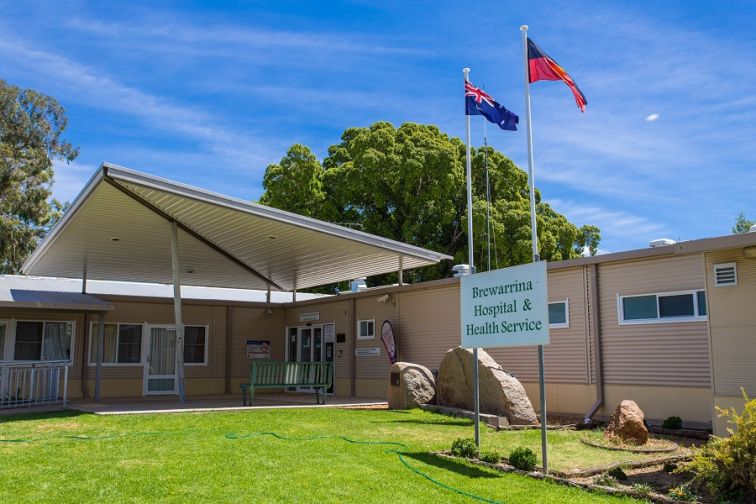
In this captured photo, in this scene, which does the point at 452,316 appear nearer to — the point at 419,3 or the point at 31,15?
the point at 419,3

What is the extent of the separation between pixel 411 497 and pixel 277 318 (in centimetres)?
1646

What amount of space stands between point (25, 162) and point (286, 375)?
20.8m

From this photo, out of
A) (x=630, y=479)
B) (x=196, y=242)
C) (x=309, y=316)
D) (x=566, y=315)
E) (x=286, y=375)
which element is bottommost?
(x=630, y=479)

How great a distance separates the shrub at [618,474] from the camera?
22.5 feet

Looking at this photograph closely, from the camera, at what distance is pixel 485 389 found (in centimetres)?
1181

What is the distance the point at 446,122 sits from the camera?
29625mm

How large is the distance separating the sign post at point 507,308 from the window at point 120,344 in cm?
1372

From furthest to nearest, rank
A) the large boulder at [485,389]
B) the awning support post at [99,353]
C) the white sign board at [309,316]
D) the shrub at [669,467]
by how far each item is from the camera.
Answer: the white sign board at [309,316] < the awning support post at [99,353] < the large boulder at [485,389] < the shrub at [669,467]

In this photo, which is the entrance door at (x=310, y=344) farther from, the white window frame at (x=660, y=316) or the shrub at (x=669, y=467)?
the shrub at (x=669, y=467)

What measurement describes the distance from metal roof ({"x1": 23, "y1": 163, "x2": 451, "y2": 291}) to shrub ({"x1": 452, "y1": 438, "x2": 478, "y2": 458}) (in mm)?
6307

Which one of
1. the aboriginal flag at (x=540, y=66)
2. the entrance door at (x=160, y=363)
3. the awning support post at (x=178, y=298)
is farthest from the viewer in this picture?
the entrance door at (x=160, y=363)

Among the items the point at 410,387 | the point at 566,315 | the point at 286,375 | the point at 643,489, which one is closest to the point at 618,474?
the point at 643,489

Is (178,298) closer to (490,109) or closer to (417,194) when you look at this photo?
(490,109)

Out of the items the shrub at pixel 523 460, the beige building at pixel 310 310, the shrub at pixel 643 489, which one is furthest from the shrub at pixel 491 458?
the beige building at pixel 310 310
